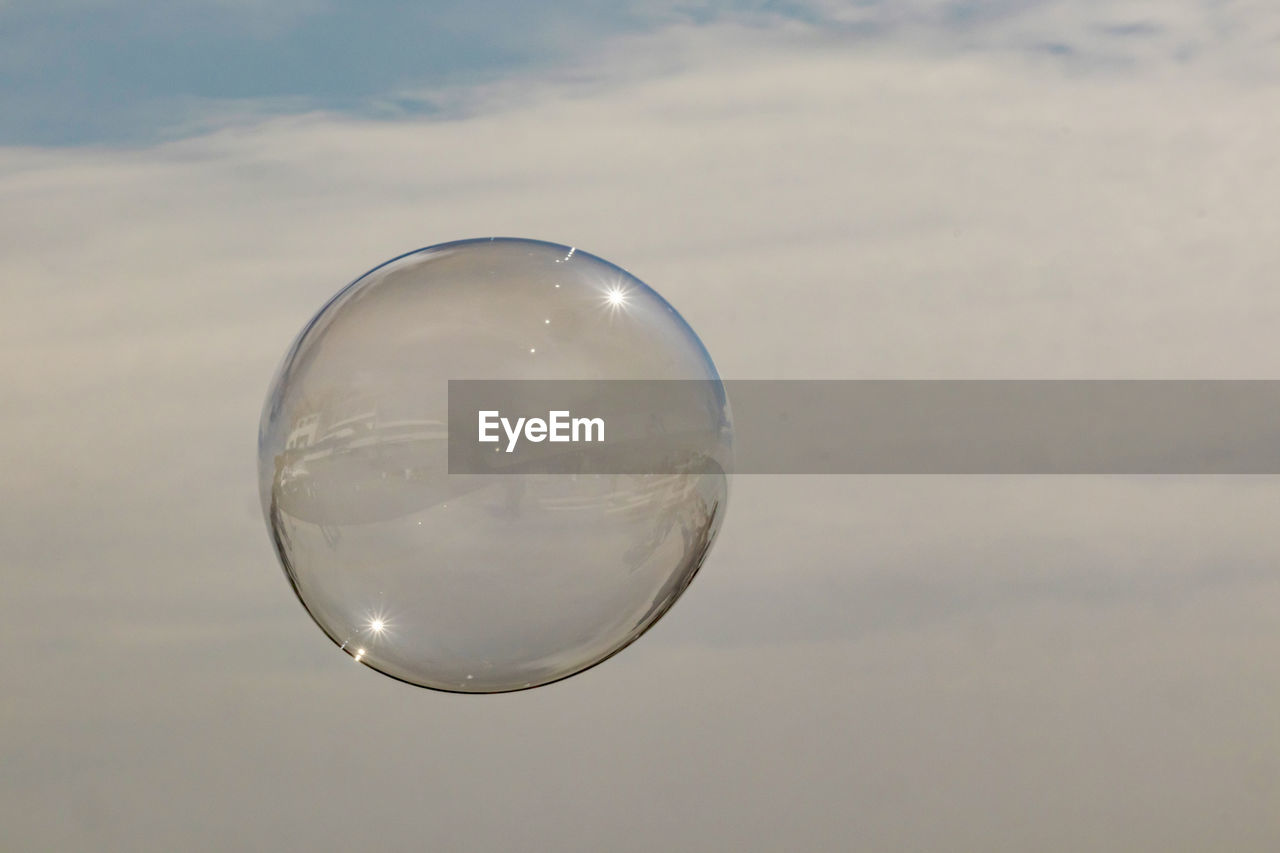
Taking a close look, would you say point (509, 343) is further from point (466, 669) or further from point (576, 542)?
point (466, 669)

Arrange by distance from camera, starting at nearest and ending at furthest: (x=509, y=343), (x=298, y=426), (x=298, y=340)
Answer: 1. (x=509, y=343)
2. (x=298, y=426)
3. (x=298, y=340)

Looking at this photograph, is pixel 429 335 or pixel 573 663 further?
pixel 573 663

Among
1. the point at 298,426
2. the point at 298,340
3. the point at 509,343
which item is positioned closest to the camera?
the point at 509,343

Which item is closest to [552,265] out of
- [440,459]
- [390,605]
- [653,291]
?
[653,291]

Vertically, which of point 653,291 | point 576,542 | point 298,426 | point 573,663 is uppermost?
point 653,291

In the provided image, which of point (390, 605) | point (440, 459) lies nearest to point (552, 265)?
point (440, 459)

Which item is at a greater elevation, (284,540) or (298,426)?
(298,426)

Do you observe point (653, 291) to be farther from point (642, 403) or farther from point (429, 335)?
point (429, 335)
